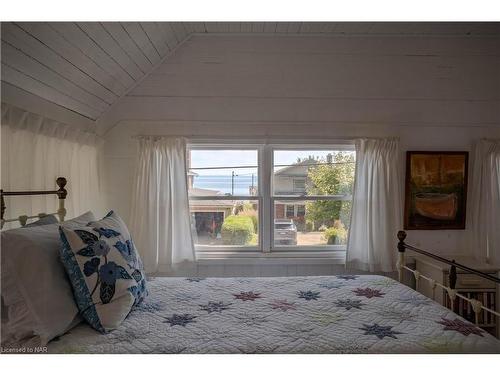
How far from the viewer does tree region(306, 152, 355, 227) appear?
3.03 m

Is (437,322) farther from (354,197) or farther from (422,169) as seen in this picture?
(422,169)

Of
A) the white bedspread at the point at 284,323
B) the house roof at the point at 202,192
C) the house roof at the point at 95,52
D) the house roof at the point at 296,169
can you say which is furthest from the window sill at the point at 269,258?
the house roof at the point at 95,52

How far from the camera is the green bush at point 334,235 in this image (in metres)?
3.06

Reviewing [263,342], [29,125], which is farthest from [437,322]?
[29,125]

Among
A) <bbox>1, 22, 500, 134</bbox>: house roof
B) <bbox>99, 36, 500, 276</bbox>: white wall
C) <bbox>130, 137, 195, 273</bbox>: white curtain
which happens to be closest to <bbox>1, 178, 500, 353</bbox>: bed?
<bbox>1, 22, 500, 134</bbox>: house roof

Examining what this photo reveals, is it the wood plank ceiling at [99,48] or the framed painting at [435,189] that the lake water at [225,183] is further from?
the framed painting at [435,189]

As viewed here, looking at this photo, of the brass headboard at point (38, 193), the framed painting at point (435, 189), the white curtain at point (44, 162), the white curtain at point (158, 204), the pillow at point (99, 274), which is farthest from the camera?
the framed painting at point (435, 189)

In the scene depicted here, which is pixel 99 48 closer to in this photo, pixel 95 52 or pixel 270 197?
pixel 95 52

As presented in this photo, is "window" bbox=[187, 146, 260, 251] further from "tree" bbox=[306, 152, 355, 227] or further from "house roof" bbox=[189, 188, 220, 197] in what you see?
"tree" bbox=[306, 152, 355, 227]

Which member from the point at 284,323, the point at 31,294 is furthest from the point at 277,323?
the point at 31,294

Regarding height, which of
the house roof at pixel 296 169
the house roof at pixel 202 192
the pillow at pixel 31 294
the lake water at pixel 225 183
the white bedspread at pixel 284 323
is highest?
the house roof at pixel 296 169

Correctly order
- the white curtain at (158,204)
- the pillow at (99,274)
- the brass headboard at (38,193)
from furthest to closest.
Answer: the white curtain at (158,204) < the brass headboard at (38,193) < the pillow at (99,274)

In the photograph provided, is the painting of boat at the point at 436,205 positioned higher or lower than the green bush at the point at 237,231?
higher

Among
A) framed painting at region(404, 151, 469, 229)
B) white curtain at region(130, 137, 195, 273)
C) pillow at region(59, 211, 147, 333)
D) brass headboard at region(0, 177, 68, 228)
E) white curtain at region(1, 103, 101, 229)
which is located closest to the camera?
pillow at region(59, 211, 147, 333)
